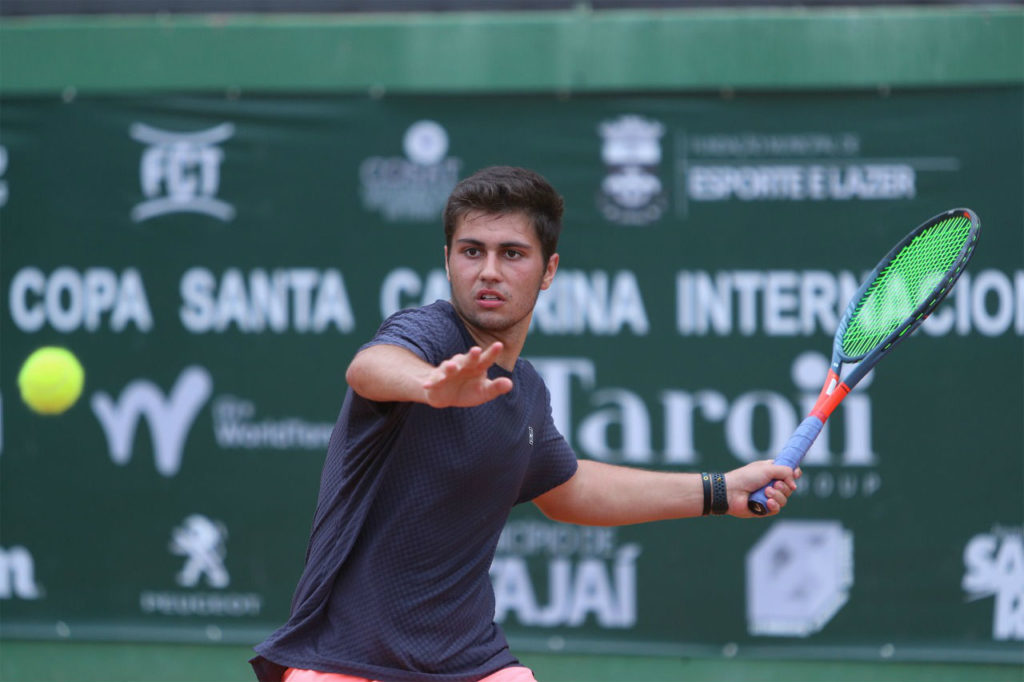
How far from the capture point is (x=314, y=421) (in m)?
4.63

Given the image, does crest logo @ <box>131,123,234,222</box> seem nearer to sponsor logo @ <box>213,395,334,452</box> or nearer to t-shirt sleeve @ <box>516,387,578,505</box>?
sponsor logo @ <box>213,395,334,452</box>

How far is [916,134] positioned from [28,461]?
353 cm

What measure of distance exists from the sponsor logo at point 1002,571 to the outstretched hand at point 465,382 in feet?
9.63


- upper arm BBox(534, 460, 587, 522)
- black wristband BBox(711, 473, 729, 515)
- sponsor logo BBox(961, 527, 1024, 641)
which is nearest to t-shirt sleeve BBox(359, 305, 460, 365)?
upper arm BBox(534, 460, 587, 522)

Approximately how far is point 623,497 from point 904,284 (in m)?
0.91

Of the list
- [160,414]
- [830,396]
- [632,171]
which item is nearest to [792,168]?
[632,171]

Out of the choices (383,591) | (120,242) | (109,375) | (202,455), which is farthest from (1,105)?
(383,591)

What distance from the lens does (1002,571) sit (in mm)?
4363

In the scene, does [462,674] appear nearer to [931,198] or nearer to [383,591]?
[383,591]

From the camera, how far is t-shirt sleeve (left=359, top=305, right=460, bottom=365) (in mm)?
2262

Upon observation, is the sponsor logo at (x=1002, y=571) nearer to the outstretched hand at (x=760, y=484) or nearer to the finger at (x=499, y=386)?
the outstretched hand at (x=760, y=484)

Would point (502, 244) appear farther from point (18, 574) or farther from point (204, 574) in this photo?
point (18, 574)

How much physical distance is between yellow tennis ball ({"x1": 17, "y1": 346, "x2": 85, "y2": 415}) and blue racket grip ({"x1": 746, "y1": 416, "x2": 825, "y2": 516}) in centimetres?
255

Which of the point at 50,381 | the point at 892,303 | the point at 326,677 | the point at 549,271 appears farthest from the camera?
the point at 50,381
